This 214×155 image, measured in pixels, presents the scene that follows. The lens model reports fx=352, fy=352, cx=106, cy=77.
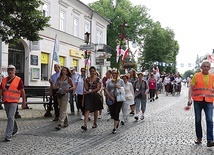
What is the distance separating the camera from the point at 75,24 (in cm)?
3303

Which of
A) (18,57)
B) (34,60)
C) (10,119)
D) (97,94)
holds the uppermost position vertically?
(18,57)

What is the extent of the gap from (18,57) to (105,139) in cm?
1726

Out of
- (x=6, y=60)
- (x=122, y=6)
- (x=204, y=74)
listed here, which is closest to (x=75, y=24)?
(x=6, y=60)

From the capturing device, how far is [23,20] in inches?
500

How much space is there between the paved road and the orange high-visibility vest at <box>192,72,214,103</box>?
1005mm

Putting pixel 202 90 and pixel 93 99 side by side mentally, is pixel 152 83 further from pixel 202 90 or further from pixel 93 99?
pixel 202 90

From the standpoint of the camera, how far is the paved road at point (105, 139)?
681 centimetres

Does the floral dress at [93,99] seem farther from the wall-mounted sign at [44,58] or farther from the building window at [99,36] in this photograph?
the building window at [99,36]

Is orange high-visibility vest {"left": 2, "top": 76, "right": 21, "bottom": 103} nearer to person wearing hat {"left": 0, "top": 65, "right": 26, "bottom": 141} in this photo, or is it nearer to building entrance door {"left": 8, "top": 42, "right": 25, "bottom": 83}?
person wearing hat {"left": 0, "top": 65, "right": 26, "bottom": 141}

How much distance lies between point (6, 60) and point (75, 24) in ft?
40.4

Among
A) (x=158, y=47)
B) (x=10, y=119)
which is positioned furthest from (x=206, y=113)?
(x=158, y=47)

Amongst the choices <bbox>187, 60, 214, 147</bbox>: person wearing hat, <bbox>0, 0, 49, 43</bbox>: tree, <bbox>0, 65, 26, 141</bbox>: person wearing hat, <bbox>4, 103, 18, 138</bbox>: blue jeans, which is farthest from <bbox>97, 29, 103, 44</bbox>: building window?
<bbox>187, 60, 214, 147</bbox>: person wearing hat

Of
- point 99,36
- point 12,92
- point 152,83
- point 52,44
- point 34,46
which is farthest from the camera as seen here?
point 99,36

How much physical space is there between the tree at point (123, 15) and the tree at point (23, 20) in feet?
130
